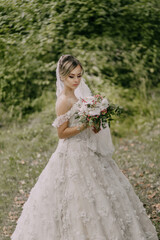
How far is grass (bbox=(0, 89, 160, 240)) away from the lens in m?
4.85

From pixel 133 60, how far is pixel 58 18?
11.9 ft

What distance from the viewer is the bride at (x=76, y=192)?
3018 millimetres

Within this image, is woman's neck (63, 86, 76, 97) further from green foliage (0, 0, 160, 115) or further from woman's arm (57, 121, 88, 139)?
green foliage (0, 0, 160, 115)

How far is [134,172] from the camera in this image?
5.60 m

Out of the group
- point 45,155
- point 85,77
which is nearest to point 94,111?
point 45,155

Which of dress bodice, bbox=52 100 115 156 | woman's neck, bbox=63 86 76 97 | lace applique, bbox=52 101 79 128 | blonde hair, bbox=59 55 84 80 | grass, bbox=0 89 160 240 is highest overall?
blonde hair, bbox=59 55 84 80

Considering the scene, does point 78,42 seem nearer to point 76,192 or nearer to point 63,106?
point 63,106

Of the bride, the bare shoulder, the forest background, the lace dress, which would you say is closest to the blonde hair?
the bride

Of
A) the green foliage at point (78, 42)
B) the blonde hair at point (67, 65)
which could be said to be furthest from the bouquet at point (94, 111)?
the green foliage at point (78, 42)

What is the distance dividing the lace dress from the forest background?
1055 millimetres

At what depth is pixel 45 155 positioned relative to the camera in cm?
662

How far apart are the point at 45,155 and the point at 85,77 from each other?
250cm

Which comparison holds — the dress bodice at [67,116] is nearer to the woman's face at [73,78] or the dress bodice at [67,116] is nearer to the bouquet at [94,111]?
the bouquet at [94,111]

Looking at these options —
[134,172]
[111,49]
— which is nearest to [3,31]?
[134,172]
